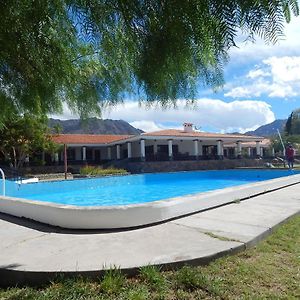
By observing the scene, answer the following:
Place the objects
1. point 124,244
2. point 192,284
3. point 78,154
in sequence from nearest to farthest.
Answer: point 192,284
point 124,244
point 78,154

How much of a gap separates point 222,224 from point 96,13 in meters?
5.16

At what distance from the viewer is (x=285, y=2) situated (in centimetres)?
169

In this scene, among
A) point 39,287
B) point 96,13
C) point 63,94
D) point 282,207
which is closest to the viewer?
point 96,13

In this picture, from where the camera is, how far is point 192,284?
3793 mm

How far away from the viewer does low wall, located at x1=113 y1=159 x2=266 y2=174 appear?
32.4m

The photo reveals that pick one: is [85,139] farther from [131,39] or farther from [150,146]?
[131,39]

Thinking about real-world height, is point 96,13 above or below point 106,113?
above

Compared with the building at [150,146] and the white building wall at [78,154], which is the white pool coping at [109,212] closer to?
the building at [150,146]

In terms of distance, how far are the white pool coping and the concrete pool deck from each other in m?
0.19

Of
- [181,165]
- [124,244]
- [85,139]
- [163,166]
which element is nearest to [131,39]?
[124,244]

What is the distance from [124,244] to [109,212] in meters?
1.18

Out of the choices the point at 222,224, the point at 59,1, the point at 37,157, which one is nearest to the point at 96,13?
the point at 59,1

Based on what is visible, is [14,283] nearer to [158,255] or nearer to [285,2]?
[158,255]

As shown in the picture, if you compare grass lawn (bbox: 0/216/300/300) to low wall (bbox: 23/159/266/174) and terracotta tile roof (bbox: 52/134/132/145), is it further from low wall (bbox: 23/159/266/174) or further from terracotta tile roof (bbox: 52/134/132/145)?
terracotta tile roof (bbox: 52/134/132/145)
